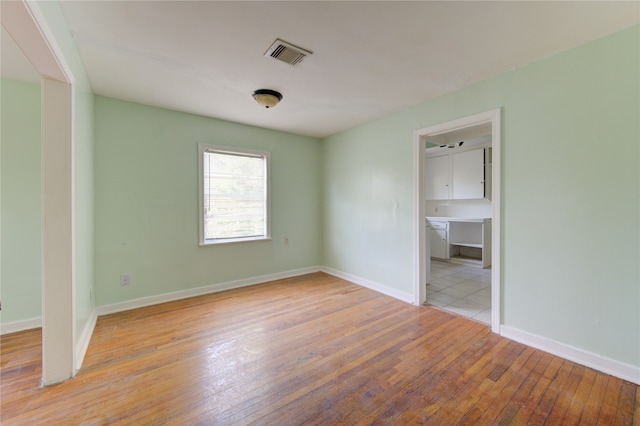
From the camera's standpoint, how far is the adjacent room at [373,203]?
164 cm

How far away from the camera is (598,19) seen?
1.71 meters

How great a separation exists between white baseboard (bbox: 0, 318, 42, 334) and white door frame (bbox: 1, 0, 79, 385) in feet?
4.23

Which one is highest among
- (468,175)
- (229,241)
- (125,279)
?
(468,175)

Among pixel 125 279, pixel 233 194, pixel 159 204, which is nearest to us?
pixel 125 279

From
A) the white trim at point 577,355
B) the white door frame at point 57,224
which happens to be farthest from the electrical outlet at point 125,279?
the white trim at point 577,355

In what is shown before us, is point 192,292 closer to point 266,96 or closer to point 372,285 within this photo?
point 372,285

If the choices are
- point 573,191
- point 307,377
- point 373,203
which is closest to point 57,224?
point 307,377

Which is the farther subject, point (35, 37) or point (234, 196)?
point (234, 196)

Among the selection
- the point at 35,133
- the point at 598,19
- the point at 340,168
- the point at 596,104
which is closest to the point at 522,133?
the point at 596,104

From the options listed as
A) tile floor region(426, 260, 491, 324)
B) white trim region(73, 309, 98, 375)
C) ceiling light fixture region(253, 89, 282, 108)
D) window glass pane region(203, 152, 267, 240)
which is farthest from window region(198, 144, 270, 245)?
tile floor region(426, 260, 491, 324)

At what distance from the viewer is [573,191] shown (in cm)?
204

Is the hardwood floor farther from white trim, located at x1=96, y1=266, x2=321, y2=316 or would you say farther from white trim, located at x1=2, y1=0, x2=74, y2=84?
white trim, located at x1=2, y1=0, x2=74, y2=84

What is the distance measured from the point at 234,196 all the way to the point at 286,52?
233 centimetres

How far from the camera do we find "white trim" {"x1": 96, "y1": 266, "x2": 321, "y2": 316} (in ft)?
9.73
